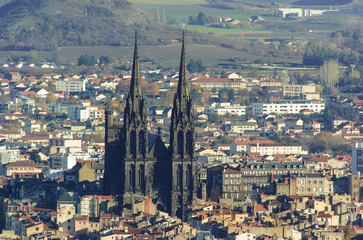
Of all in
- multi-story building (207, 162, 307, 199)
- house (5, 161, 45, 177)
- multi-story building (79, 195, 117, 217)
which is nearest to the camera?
multi-story building (79, 195, 117, 217)

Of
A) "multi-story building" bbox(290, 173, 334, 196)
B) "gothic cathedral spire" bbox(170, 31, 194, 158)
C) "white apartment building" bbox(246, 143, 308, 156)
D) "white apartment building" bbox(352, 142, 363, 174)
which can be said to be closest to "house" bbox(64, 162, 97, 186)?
"gothic cathedral spire" bbox(170, 31, 194, 158)

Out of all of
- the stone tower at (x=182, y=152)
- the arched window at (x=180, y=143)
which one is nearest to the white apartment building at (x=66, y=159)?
the arched window at (x=180, y=143)

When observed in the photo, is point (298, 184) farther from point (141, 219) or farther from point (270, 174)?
point (141, 219)

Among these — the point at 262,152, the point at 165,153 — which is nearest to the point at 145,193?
the point at 165,153

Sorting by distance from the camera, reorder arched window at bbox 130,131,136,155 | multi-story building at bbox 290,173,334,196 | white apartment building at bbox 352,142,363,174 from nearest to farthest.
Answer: arched window at bbox 130,131,136,155, multi-story building at bbox 290,173,334,196, white apartment building at bbox 352,142,363,174

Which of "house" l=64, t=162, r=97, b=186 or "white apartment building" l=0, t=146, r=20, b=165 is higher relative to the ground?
"house" l=64, t=162, r=97, b=186

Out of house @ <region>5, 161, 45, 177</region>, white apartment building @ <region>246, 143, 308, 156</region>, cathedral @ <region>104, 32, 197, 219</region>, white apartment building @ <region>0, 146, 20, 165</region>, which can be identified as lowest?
white apartment building @ <region>246, 143, 308, 156</region>

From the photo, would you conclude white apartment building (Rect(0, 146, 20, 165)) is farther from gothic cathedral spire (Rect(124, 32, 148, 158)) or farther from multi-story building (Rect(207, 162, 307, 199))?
gothic cathedral spire (Rect(124, 32, 148, 158))

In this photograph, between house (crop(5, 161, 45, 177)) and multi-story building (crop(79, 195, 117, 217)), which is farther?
house (crop(5, 161, 45, 177))

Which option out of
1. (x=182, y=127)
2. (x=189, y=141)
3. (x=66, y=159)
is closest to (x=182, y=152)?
(x=189, y=141)
